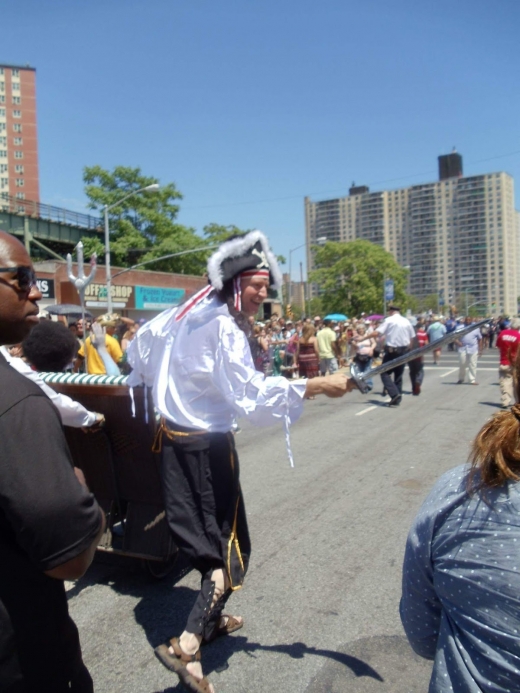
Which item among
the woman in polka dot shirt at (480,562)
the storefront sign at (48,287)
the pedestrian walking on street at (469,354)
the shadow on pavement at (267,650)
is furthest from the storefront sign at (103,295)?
the woman in polka dot shirt at (480,562)

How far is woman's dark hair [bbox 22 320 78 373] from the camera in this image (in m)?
4.02

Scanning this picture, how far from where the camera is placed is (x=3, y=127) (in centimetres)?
9906

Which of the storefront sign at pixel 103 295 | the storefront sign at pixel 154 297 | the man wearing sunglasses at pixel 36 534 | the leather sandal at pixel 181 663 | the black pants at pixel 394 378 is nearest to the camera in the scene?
the man wearing sunglasses at pixel 36 534

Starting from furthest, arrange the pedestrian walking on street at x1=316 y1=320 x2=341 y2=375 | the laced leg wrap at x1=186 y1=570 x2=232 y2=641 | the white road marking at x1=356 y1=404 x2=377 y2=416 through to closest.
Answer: the pedestrian walking on street at x1=316 y1=320 x2=341 y2=375, the white road marking at x1=356 y1=404 x2=377 y2=416, the laced leg wrap at x1=186 y1=570 x2=232 y2=641

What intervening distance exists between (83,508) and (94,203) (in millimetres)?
49683

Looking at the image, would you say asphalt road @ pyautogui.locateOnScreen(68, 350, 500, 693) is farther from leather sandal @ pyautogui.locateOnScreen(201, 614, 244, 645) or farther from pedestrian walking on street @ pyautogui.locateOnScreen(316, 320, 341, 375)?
pedestrian walking on street @ pyautogui.locateOnScreen(316, 320, 341, 375)

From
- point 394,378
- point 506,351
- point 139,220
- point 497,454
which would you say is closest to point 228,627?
point 497,454

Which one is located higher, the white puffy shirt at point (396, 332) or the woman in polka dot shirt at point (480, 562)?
the white puffy shirt at point (396, 332)

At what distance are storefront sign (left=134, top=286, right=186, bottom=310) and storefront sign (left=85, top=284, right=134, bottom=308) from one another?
84cm

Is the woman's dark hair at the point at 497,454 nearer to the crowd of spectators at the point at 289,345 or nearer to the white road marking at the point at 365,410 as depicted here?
the crowd of spectators at the point at 289,345

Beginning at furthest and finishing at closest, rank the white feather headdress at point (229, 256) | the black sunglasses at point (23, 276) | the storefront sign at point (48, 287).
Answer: the storefront sign at point (48, 287) → the white feather headdress at point (229, 256) → the black sunglasses at point (23, 276)

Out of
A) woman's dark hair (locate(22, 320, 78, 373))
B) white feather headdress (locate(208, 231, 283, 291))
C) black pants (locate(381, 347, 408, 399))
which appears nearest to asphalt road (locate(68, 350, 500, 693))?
woman's dark hair (locate(22, 320, 78, 373))

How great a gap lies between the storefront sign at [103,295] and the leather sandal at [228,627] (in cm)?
3067

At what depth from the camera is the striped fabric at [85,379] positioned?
361 cm
